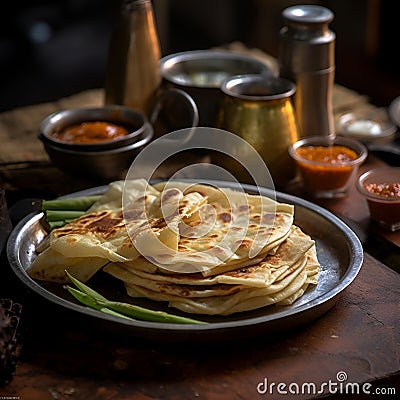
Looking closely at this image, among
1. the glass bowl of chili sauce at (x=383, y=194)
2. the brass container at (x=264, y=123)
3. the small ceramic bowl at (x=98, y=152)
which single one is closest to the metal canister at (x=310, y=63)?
the brass container at (x=264, y=123)

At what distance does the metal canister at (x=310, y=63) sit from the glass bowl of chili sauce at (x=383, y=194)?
28 centimetres

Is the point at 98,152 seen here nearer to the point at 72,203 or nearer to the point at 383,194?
the point at 72,203

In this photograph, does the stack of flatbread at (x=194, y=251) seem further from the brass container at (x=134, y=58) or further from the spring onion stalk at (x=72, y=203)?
the brass container at (x=134, y=58)

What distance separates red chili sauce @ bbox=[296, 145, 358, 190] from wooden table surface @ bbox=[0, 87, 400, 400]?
0.45m

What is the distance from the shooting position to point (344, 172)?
201 centimetres

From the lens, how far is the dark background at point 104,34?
3.70 meters

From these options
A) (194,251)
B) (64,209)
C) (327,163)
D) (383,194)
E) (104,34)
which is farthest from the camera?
(104,34)

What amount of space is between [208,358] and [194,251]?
23 cm

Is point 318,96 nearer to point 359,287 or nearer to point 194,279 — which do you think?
point 359,287

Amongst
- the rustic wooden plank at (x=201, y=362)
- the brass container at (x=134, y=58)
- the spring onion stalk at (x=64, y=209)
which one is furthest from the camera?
the brass container at (x=134, y=58)

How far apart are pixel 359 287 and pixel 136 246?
0.46 metres

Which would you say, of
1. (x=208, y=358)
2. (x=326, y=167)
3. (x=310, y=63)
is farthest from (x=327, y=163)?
(x=208, y=358)

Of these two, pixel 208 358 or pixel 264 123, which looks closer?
pixel 208 358

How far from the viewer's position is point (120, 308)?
145cm
